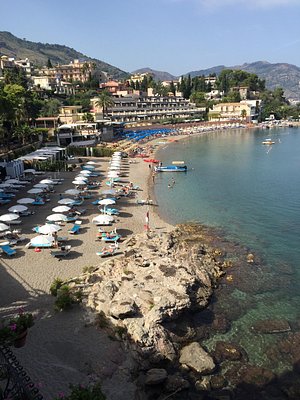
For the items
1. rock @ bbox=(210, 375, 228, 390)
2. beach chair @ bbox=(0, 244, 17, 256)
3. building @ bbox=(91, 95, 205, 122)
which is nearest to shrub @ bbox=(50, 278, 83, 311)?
beach chair @ bbox=(0, 244, 17, 256)

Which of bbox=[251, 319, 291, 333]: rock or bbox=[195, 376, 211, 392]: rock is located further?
bbox=[251, 319, 291, 333]: rock

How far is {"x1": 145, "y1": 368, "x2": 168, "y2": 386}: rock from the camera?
12.7 m

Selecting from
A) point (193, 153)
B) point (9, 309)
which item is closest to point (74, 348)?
point (9, 309)

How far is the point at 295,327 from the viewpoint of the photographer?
16.7 metres

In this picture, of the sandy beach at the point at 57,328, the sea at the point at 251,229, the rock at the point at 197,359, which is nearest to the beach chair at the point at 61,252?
the sandy beach at the point at 57,328

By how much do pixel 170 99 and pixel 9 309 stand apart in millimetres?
118532

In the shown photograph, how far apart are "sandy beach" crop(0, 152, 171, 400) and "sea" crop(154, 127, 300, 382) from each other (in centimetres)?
478

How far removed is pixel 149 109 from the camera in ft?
388

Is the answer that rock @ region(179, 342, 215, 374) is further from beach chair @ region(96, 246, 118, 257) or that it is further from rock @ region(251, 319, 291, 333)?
beach chair @ region(96, 246, 118, 257)

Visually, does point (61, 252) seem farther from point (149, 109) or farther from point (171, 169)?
A: point (149, 109)

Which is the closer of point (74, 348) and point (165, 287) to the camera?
point (74, 348)

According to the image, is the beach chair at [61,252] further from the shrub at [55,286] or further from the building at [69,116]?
the building at [69,116]

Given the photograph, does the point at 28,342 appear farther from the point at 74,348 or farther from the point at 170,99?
the point at 170,99

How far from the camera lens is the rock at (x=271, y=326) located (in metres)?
16.4
